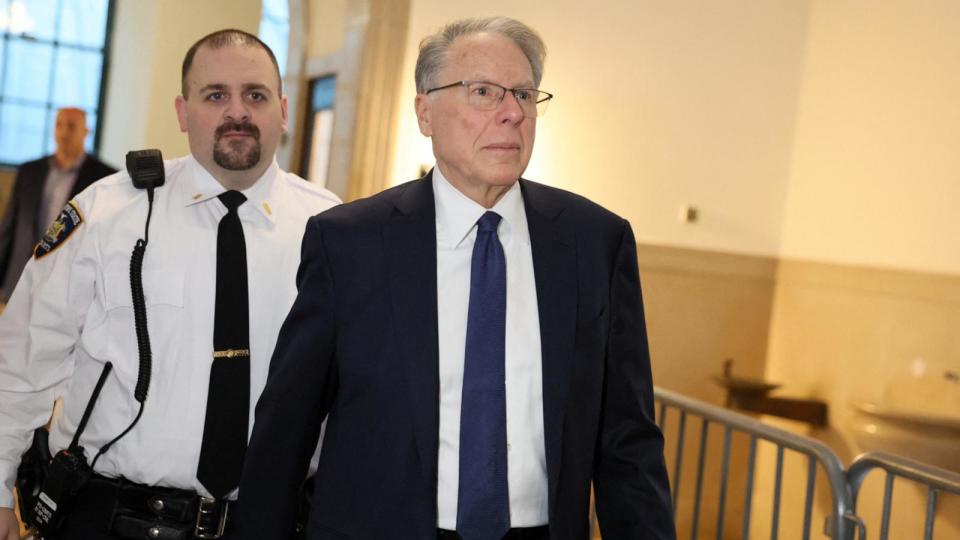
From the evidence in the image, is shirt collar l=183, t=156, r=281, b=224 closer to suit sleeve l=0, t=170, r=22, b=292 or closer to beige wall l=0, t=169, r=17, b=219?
suit sleeve l=0, t=170, r=22, b=292

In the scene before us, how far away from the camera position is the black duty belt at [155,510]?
6.48 feet

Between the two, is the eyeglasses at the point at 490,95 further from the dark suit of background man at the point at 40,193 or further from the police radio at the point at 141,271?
the dark suit of background man at the point at 40,193

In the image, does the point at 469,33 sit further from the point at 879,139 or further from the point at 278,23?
the point at 278,23

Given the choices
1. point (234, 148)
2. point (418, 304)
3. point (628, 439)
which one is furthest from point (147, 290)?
point (628, 439)

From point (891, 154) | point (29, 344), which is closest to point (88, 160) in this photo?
point (29, 344)

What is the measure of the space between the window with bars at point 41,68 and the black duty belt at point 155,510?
790 cm

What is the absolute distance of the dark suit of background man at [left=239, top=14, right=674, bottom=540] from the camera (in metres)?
1.65

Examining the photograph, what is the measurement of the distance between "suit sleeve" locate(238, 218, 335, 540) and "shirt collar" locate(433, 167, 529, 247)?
207 mm

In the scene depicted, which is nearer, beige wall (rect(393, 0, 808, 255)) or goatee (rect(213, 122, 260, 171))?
goatee (rect(213, 122, 260, 171))

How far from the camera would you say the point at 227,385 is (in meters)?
2.03

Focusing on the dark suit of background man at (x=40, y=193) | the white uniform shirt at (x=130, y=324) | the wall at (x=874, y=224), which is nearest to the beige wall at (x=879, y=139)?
the wall at (x=874, y=224)

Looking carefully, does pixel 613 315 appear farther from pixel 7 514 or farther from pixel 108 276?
pixel 7 514

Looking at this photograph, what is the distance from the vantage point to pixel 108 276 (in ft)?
6.79

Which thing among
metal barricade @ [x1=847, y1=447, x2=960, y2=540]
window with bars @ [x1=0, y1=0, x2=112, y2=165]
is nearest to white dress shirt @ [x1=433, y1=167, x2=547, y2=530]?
metal barricade @ [x1=847, y1=447, x2=960, y2=540]
